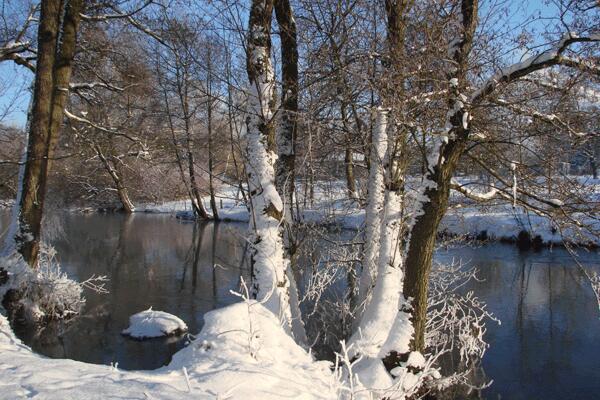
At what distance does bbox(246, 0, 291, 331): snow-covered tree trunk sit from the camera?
17.3ft

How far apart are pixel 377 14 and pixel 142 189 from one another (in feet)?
96.8

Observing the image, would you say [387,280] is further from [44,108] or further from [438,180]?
[44,108]

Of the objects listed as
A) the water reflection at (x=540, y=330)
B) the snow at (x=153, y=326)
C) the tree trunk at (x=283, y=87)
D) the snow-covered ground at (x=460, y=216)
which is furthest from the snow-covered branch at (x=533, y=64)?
the snow at (x=153, y=326)

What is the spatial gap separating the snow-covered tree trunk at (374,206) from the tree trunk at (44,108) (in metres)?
5.21

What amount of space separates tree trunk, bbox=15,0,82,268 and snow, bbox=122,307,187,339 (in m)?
2.01

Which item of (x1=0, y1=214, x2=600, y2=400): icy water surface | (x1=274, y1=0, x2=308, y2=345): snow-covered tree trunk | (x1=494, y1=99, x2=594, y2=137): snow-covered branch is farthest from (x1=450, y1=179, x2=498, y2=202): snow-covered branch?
(x1=0, y1=214, x2=600, y2=400): icy water surface

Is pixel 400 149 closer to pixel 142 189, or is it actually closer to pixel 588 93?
pixel 588 93

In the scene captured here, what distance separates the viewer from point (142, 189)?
33125mm

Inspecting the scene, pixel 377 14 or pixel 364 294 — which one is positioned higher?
pixel 377 14

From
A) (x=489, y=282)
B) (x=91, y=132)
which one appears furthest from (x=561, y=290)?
(x=91, y=132)

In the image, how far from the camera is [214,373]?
2.94 m

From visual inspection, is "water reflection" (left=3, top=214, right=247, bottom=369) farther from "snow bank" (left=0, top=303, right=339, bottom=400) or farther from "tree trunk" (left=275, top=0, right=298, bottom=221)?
"snow bank" (left=0, top=303, right=339, bottom=400)

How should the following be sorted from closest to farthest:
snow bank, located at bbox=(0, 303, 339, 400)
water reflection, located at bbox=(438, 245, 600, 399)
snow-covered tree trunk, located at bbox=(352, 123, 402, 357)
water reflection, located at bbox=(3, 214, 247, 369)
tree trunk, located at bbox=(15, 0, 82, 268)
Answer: snow bank, located at bbox=(0, 303, 339, 400)
snow-covered tree trunk, located at bbox=(352, 123, 402, 357)
water reflection, located at bbox=(438, 245, 600, 399)
tree trunk, located at bbox=(15, 0, 82, 268)
water reflection, located at bbox=(3, 214, 247, 369)

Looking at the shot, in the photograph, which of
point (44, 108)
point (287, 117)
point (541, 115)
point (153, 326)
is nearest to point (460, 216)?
point (541, 115)
